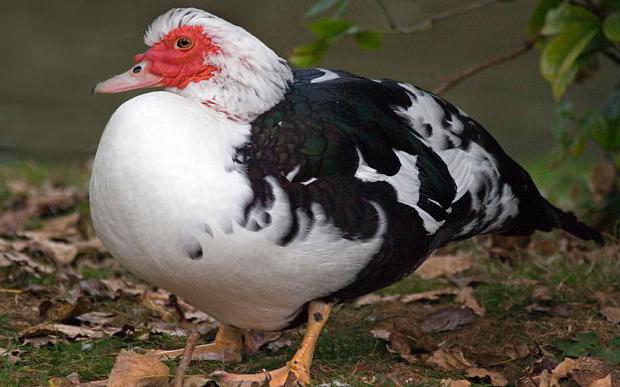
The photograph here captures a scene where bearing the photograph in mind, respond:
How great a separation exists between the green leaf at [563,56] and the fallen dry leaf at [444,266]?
0.76 metres

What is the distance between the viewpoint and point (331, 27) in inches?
161

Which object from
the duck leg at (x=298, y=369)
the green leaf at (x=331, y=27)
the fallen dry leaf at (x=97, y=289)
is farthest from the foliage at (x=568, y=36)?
the fallen dry leaf at (x=97, y=289)

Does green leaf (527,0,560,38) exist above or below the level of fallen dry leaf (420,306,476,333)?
above

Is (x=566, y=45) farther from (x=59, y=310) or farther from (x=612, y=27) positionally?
(x=59, y=310)

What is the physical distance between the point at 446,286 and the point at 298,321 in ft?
3.79

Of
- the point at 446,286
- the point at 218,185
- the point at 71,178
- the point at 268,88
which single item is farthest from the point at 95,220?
the point at 71,178

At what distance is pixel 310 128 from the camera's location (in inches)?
113

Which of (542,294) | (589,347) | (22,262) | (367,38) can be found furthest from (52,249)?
(589,347)

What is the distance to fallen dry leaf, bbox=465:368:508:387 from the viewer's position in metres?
3.03

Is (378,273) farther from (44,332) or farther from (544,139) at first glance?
(544,139)

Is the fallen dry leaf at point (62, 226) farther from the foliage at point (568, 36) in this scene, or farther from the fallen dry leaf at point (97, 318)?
the foliage at point (568, 36)

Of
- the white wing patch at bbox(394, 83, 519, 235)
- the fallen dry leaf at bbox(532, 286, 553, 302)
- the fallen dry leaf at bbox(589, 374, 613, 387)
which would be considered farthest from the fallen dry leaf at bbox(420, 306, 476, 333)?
the fallen dry leaf at bbox(589, 374, 613, 387)

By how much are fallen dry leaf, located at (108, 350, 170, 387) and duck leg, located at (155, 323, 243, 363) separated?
390 mm

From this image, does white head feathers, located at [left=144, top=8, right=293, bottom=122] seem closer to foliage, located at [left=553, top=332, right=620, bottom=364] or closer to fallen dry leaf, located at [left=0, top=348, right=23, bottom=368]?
fallen dry leaf, located at [left=0, top=348, right=23, bottom=368]
